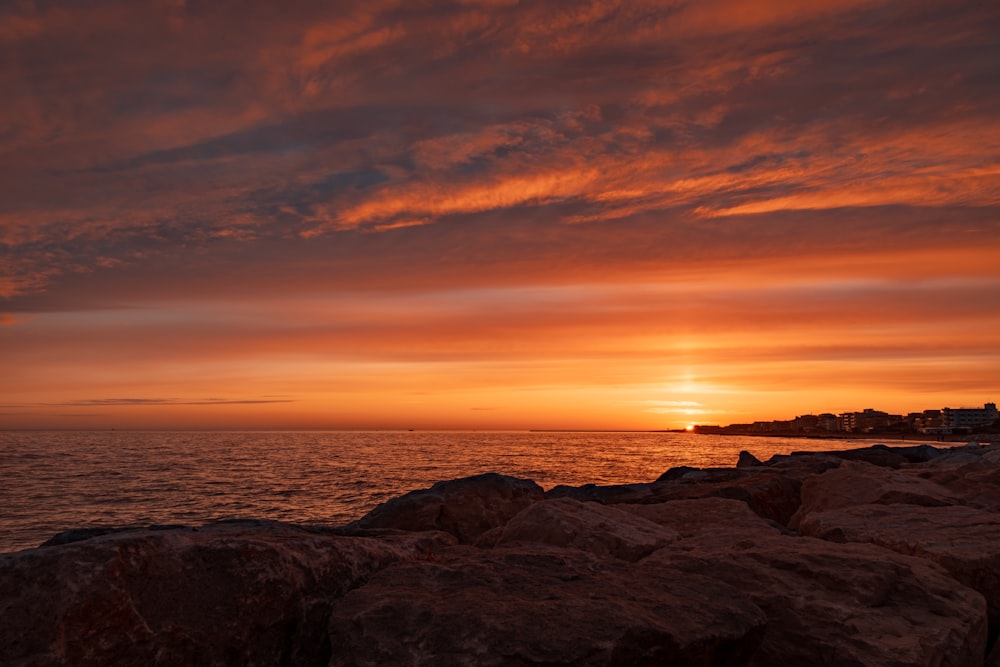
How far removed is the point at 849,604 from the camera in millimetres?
4680

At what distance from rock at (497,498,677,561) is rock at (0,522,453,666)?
2.32 metres

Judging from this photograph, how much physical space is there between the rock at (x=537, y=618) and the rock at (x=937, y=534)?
270 centimetres

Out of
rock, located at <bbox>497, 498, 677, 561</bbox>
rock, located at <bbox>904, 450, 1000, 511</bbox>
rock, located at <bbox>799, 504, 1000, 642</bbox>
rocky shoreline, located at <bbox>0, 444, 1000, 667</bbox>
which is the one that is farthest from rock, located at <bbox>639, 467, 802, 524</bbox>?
rocky shoreline, located at <bbox>0, 444, 1000, 667</bbox>

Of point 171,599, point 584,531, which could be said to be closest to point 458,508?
point 584,531

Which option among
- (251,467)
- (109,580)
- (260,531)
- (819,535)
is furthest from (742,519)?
(251,467)

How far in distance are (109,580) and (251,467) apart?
150 ft

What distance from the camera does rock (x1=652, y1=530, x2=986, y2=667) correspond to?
13.9ft

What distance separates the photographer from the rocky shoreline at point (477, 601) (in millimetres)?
3645

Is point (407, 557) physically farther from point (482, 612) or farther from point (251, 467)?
point (251, 467)

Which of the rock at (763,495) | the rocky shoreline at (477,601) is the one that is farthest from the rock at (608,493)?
the rocky shoreline at (477,601)

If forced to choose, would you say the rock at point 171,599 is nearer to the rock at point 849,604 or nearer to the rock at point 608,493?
the rock at point 849,604

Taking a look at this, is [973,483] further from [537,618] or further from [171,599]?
[171,599]

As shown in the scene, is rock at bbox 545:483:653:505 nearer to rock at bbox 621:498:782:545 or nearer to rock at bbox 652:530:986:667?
rock at bbox 621:498:782:545

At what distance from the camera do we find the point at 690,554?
5.55m
